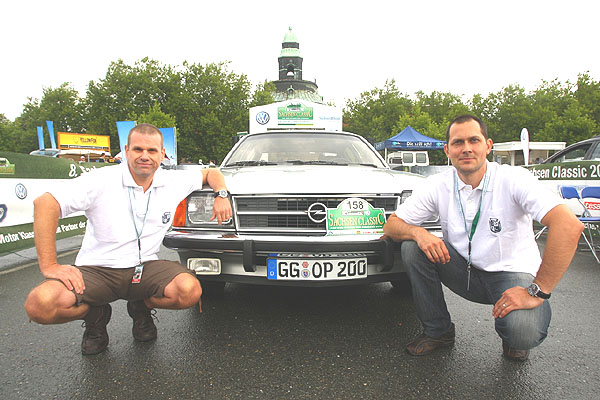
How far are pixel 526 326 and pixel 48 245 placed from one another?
8.54 feet

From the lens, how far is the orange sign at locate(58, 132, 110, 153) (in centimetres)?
3444

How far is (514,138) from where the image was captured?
1634 inches

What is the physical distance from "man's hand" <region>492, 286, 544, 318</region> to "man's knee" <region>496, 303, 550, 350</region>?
0.03 metres

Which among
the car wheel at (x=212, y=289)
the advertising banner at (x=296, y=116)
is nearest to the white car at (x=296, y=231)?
the car wheel at (x=212, y=289)

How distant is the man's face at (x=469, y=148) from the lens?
227cm

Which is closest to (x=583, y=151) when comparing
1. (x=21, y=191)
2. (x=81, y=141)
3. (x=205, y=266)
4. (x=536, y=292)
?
(x=536, y=292)

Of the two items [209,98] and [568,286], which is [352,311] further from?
[209,98]

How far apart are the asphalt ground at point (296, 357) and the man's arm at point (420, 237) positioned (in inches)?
24.2

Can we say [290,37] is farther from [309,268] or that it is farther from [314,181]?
[309,268]

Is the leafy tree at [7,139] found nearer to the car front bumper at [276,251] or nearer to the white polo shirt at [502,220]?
the car front bumper at [276,251]

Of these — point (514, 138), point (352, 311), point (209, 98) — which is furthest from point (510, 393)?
point (514, 138)

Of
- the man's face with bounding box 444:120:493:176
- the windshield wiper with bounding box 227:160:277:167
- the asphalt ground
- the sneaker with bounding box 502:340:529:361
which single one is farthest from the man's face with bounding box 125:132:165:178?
the sneaker with bounding box 502:340:529:361

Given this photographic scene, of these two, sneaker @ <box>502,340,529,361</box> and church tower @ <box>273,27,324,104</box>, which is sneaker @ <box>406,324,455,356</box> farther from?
church tower @ <box>273,27,324,104</box>

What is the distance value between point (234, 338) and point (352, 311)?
38.9 inches
